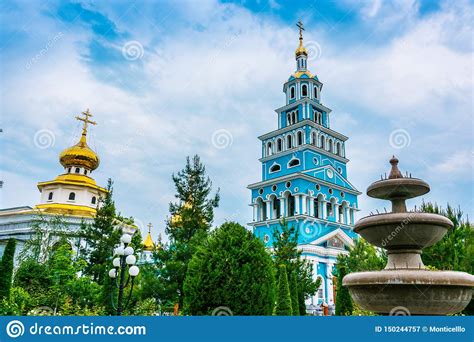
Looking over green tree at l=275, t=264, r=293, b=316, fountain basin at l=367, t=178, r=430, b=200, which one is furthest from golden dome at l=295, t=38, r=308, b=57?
fountain basin at l=367, t=178, r=430, b=200

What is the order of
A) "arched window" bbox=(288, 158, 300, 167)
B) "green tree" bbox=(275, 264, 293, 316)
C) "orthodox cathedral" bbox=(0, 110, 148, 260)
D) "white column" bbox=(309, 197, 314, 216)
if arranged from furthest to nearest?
"arched window" bbox=(288, 158, 300, 167), "white column" bbox=(309, 197, 314, 216), "orthodox cathedral" bbox=(0, 110, 148, 260), "green tree" bbox=(275, 264, 293, 316)

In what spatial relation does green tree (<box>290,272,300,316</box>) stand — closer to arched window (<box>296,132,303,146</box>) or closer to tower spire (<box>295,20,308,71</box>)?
arched window (<box>296,132,303,146</box>)

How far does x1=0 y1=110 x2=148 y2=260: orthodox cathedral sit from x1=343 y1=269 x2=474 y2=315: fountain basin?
2498cm

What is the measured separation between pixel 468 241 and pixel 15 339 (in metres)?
14.2

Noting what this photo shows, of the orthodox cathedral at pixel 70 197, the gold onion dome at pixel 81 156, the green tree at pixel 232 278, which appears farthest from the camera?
the gold onion dome at pixel 81 156

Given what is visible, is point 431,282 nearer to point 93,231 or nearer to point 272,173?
point 93,231

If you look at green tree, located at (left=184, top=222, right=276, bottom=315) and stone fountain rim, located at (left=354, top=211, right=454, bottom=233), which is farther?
green tree, located at (left=184, top=222, right=276, bottom=315)

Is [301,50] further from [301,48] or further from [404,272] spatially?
[404,272]

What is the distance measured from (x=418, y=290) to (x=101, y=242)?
57.8 ft

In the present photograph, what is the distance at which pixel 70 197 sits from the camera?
34.6m

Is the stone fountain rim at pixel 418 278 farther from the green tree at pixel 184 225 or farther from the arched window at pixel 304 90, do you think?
the arched window at pixel 304 90

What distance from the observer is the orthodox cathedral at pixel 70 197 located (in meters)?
30.0

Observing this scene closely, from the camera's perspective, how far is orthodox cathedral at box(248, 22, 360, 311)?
3200 centimetres

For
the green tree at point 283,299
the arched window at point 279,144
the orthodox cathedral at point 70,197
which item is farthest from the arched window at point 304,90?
the green tree at point 283,299
